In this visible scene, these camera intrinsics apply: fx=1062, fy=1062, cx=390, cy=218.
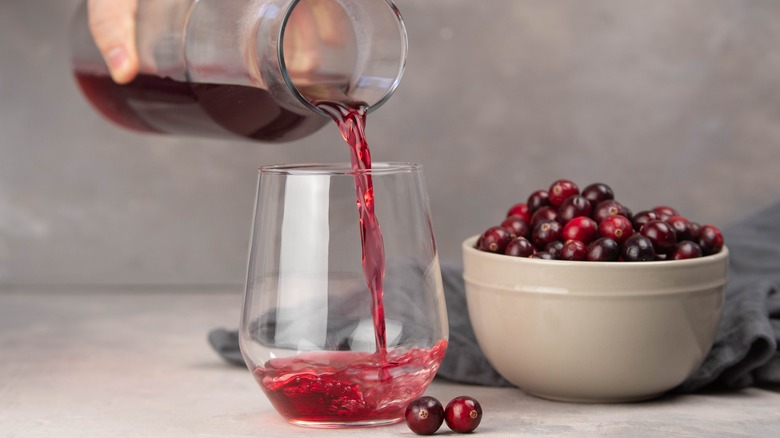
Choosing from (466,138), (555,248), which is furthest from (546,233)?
(466,138)

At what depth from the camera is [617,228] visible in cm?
108

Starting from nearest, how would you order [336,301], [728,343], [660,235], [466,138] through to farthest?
[336,301] → [660,235] → [728,343] → [466,138]

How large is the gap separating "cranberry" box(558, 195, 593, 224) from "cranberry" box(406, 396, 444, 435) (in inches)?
10.3

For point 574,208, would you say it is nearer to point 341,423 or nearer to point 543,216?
point 543,216

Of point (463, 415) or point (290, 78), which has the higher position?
point (290, 78)

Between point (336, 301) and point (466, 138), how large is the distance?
40.4 inches

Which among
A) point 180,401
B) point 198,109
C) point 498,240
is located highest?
point 198,109

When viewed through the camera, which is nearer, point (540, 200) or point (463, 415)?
point (463, 415)

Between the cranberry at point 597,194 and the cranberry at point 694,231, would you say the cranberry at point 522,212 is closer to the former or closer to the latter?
the cranberry at point 597,194

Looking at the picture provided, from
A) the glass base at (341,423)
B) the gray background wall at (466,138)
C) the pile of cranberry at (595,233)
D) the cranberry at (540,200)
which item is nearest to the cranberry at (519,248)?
the pile of cranberry at (595,233)

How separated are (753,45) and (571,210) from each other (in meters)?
0.97

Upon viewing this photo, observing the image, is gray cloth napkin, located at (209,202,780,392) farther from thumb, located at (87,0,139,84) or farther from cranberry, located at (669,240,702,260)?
thumb, located at (87,0,139,84)

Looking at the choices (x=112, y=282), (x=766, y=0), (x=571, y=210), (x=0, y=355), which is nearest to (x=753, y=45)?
(x=766, y=0)

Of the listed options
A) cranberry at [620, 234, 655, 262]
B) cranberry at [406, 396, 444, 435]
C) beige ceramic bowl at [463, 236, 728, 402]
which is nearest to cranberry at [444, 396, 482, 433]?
cranberry at [406, 396, 444, 435]
